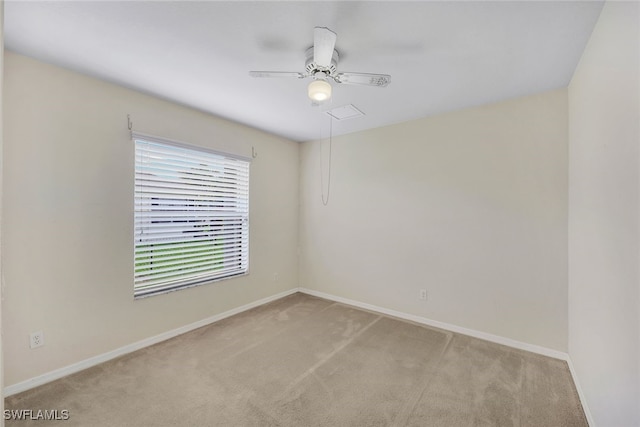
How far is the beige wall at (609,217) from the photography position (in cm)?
124

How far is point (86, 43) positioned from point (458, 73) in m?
2.69

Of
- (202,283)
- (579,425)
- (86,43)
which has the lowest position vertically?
(579,425)

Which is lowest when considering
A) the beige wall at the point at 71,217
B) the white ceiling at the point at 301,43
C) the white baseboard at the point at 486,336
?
the white baseboard at the point at 486,336

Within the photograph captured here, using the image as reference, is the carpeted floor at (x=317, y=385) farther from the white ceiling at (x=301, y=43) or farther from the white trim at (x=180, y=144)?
Result: the white ceiling at (x=301, y=43)

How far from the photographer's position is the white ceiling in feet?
5.04

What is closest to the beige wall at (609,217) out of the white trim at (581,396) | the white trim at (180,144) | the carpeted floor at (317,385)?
the white trim at (581,396)

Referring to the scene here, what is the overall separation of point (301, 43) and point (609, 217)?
2.10 m

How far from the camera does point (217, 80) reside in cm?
233

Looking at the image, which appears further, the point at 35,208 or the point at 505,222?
the point at 505,222

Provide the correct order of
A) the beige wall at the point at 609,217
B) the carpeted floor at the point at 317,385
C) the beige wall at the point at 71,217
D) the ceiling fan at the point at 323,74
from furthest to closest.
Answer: the beige wall at the point at 71,217
the carpeted floor at the point at 317,385
the ceiling fan at the point at 323,74
the beige wall at the point at 609,217

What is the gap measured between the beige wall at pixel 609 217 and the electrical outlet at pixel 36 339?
3.55 meters

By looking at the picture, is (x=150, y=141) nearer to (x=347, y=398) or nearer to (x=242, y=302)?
(x=242, y=302)

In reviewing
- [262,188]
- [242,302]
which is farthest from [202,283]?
[262,188]

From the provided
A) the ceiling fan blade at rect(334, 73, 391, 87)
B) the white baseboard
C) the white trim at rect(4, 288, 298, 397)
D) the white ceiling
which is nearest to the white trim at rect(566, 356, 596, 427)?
the white baseboard
